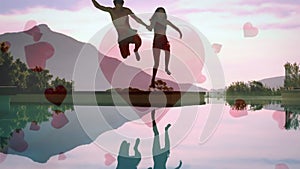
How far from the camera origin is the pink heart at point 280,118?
4.63 metres

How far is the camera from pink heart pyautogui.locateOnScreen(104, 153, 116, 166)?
2.60m

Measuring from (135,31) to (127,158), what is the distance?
2087 millimetres

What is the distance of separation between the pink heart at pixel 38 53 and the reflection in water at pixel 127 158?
12.2ft

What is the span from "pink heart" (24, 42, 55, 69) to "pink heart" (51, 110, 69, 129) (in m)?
0.97

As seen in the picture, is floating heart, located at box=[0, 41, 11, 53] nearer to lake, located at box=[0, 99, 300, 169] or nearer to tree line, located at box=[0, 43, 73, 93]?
tree line, located at box=[0, 43, 73, 93]

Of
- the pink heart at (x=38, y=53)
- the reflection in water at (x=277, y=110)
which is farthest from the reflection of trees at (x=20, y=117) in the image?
the reflection in water at (x=277, y=110)

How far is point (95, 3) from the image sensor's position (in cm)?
444

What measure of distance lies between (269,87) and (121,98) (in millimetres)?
2604

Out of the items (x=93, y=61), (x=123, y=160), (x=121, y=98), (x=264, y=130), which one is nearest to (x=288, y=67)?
(x=264, y=130)

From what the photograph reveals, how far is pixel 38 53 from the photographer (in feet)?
21.5

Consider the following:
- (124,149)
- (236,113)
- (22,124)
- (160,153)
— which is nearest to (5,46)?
(22,124)

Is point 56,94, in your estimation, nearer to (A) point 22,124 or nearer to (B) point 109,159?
(A) point 22,124

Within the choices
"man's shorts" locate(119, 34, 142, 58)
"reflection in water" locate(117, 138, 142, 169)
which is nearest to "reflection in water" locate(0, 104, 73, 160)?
"reflection in water" locate(117, 138, 142, 169)

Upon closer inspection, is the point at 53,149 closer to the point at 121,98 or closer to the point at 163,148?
the point at 163,148
